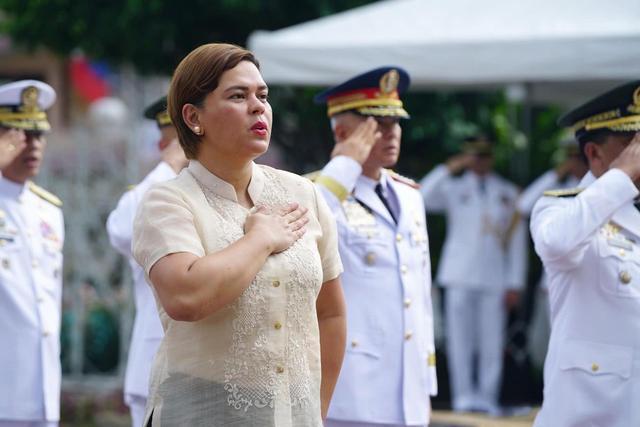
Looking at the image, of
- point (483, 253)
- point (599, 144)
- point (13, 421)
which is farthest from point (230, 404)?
point (483, 253)

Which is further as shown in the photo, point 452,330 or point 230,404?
point 452,330

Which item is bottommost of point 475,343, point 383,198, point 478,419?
point 478,419

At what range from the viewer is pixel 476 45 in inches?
311

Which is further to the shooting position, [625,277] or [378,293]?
[378,293]

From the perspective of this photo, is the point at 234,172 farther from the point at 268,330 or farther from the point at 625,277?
the point at 625,277

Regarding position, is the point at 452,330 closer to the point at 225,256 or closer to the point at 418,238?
the point at 418,238

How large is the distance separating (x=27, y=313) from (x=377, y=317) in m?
1.70

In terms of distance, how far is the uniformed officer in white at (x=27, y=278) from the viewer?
214 inches

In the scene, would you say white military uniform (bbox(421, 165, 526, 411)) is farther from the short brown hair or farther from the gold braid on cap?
the short brown hair

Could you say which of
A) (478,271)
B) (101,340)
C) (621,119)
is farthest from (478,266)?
(621,119)

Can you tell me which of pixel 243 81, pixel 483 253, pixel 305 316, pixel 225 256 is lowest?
pixel 483 253

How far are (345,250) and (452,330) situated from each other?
5302 mm

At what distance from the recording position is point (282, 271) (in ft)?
10.4

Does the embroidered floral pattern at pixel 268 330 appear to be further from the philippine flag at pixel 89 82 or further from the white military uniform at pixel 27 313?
the philippine flag at pixel 89 82
